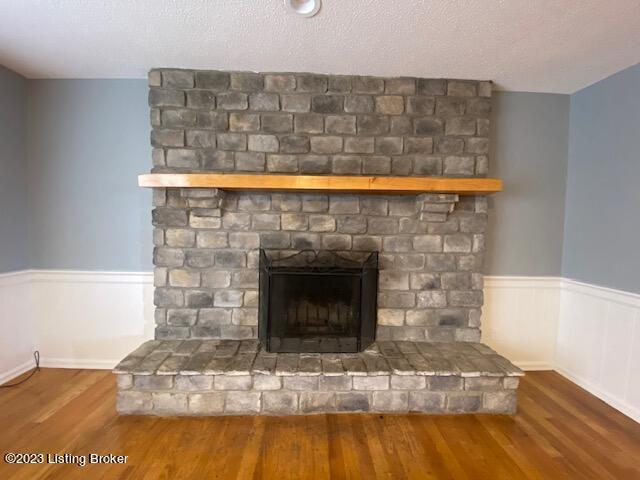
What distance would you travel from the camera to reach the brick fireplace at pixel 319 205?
88.1 inches

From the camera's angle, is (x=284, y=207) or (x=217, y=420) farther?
Result: (x=284, y=207)

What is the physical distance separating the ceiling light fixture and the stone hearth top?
1.93 metres

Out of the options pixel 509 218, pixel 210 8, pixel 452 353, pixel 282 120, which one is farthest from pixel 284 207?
pixel 509 218

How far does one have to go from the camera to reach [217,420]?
6.16 ft

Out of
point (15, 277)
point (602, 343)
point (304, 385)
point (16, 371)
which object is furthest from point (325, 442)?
point (15, 277)

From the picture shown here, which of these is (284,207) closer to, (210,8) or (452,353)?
(210,8)

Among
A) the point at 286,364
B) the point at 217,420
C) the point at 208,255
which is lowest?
the point at 217,420

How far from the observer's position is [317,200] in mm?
2309

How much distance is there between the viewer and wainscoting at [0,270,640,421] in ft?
7.58

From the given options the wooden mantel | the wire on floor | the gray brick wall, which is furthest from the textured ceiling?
the wire on floor

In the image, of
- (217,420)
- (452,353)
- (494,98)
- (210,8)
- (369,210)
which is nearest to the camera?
(210,8)

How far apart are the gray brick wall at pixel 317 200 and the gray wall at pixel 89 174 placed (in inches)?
12.2

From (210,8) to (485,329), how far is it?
2775 mm

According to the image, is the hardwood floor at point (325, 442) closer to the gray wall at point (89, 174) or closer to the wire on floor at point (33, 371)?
the wire on floor at point (33, 371)
